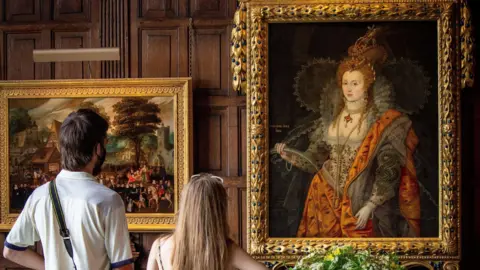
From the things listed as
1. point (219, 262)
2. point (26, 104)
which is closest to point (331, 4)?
point (26, 104)

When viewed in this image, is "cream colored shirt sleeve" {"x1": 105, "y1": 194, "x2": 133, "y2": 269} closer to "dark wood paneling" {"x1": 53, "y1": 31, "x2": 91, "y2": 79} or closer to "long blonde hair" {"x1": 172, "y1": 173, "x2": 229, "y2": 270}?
"long blonde hair" {"x1": 172, "y1": 173, "x2": 229, "y2": 270}

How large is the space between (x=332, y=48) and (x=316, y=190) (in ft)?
4.00

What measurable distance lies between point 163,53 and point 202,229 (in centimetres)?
320

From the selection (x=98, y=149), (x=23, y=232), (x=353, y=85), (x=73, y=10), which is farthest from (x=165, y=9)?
(x=23, y=232)

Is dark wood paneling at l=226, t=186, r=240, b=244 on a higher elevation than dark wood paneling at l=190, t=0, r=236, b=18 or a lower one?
lower

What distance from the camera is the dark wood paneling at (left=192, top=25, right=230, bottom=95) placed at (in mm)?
5980

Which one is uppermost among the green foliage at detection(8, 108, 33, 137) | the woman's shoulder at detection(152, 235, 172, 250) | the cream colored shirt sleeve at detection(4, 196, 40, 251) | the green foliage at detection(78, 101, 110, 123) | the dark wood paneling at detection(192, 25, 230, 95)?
the dark wood paneling at detection(192, 25, 230, 95)

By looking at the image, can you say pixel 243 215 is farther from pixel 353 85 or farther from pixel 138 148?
pixel 353 85

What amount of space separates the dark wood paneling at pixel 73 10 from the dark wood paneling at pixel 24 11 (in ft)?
0.62

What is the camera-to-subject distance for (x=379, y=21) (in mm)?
5707

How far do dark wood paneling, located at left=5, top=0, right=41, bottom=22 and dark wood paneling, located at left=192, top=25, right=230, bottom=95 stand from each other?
5.02ft

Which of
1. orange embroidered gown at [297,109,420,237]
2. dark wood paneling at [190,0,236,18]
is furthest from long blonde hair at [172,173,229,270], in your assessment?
dark wood paneling at [190,0,236,18]

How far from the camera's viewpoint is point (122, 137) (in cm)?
597

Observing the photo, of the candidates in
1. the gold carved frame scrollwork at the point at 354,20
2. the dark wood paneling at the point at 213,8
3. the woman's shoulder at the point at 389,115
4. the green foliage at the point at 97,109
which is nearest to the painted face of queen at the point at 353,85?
the woman's shoulder at the point at 389,115
